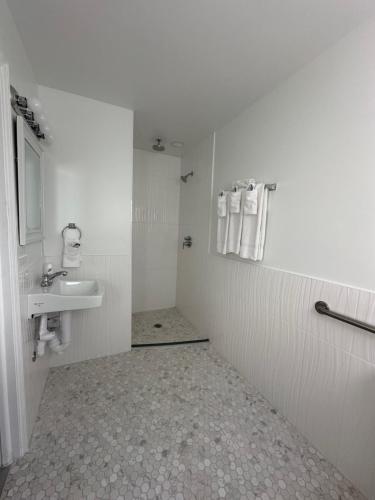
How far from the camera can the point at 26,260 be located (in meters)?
1.38

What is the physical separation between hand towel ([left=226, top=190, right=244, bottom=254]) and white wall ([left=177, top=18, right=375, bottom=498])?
0.67ft

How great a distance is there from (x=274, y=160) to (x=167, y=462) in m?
2.11

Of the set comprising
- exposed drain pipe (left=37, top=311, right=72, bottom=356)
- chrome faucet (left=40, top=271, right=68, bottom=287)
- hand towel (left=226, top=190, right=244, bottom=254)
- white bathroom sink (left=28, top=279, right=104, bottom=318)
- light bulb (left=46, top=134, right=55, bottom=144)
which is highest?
light bulb (left=46, top=134, right=55, bottom=144)

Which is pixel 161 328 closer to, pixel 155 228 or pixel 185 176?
pixel 155 228

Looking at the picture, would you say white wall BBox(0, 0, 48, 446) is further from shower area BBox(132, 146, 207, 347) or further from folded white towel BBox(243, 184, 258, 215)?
folded white towel BBox(243, 184, 258, 215)

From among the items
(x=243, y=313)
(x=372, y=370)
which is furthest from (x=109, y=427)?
(x=372, y=370)

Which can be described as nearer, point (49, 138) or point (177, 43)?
point (177, 43)

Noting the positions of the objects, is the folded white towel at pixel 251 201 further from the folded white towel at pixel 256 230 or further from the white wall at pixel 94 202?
the white wall at pixel 94 202

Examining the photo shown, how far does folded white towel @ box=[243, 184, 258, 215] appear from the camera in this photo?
5.47 feet

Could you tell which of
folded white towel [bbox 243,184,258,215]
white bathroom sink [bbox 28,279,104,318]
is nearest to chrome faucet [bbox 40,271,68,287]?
white bathroom sink [bbox 28,279,104,318]

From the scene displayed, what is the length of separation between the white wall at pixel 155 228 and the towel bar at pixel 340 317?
93.5 inches

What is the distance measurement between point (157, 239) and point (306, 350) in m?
2.41

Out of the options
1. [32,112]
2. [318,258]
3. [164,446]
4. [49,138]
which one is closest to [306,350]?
[318,258]

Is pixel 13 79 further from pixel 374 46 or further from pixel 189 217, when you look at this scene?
pixel 189 217
